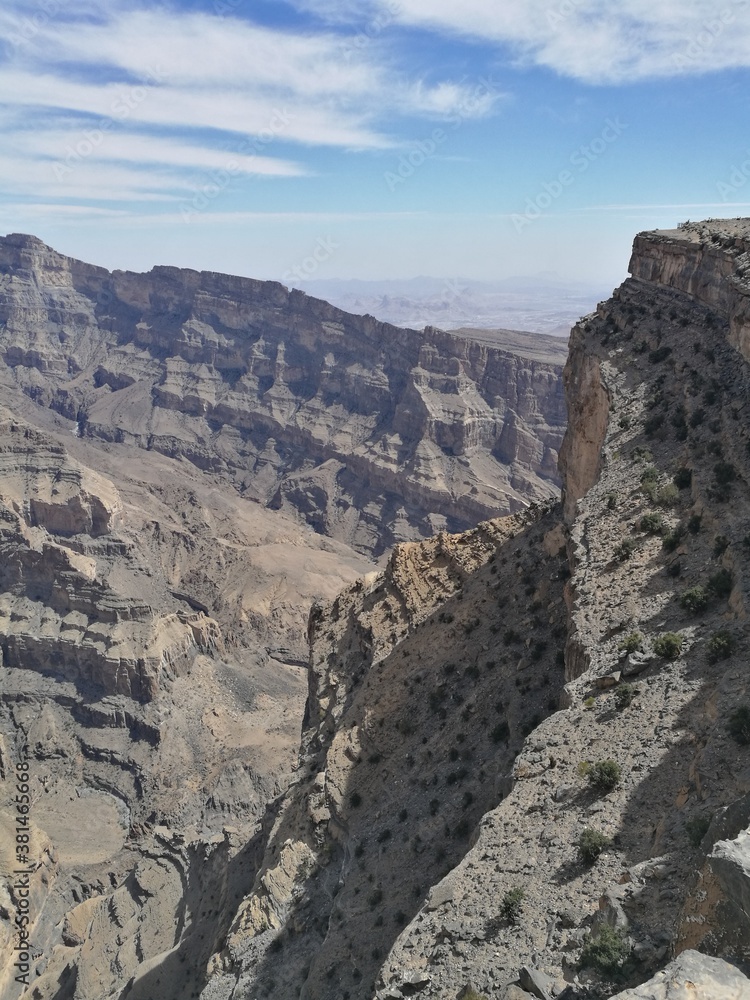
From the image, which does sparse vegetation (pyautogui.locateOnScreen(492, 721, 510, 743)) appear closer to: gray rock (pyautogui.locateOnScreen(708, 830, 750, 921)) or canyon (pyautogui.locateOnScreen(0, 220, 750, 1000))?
canyon (pyautogui.locateOnScreen(0, 220, 750, 1000))

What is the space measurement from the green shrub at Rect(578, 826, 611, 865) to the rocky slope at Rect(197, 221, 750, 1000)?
8cm

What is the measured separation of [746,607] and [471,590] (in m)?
13.6

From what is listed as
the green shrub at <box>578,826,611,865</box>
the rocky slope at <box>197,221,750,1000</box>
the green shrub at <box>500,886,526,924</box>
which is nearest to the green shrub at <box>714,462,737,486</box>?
the rocky slope at <box>197,221,750,1000</box>

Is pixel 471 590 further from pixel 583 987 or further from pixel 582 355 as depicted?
pixel 583 987

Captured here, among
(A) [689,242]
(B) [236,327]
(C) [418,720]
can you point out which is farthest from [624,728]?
(B) [236,327]

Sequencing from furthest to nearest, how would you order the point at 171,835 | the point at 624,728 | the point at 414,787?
1. the point at 171,835
2. the point at 414,787
3. the point at 624,728

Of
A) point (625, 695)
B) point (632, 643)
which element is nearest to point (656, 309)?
point (632, 643)

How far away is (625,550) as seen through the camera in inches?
766

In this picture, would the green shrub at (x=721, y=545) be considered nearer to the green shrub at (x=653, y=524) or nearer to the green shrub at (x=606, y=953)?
the green shrub at (x=653, y=524)

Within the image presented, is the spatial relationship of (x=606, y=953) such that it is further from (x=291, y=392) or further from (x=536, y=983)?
(x=291, y=392)

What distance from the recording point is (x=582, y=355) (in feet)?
110

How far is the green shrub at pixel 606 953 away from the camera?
9.54 metres

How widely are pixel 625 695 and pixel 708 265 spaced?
22.0m

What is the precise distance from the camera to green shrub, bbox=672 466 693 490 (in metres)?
21.1
